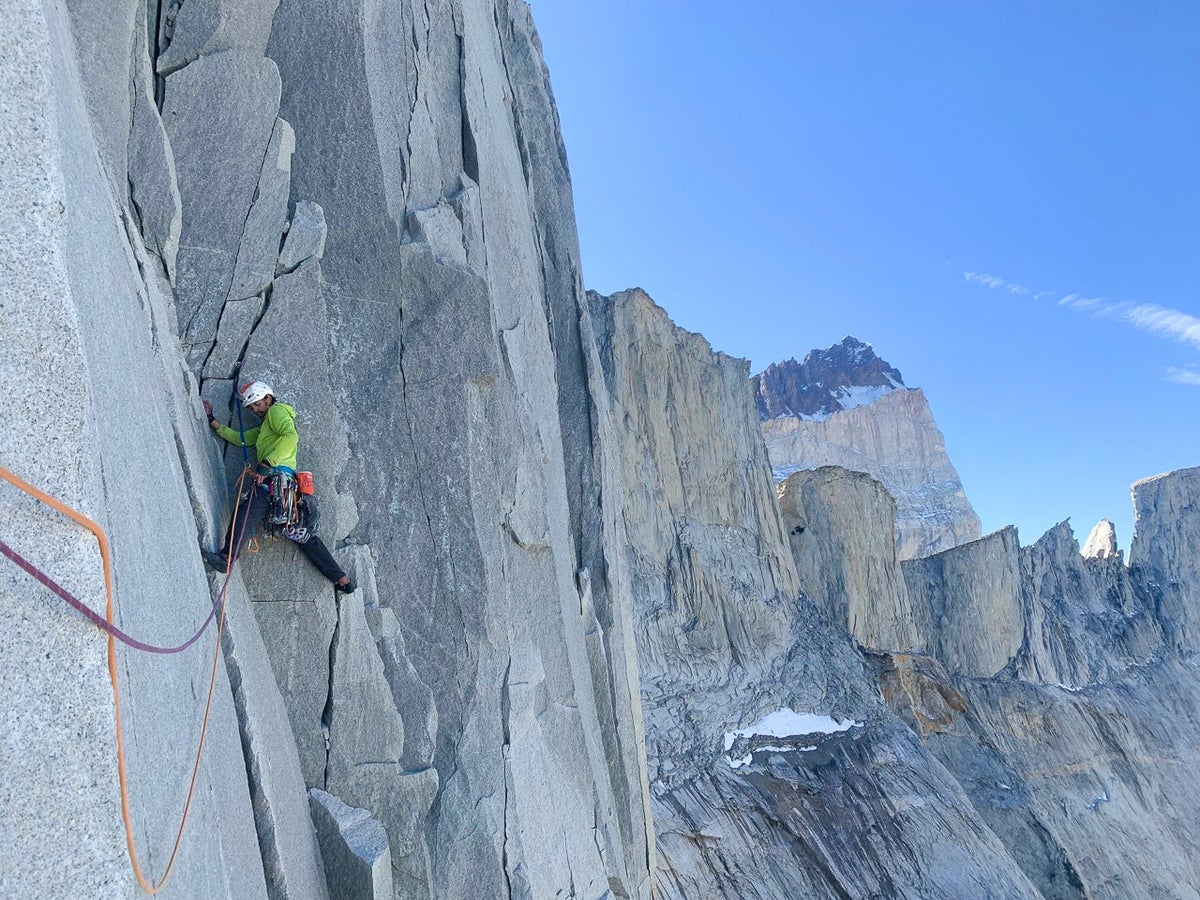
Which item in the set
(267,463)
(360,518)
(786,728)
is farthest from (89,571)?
(786,728)

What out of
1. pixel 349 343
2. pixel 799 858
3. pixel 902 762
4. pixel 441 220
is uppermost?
pixel 441 220

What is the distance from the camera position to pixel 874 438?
75125 mm

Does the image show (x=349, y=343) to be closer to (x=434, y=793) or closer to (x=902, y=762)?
(x=434, y=793)

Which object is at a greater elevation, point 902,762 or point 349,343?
point 349,343

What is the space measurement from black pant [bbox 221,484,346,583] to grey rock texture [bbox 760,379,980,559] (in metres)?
62.1

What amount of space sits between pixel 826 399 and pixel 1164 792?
49.0m

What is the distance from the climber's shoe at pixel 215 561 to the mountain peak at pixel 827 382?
72844mm

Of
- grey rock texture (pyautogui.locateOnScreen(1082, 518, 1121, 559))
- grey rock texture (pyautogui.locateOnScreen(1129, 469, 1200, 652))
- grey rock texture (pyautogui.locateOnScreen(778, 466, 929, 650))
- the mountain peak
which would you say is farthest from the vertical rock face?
the mountain peak

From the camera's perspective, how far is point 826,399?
79.9m

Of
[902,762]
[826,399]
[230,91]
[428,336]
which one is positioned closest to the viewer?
[230,91]

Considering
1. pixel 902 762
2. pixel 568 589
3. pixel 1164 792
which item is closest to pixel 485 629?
pixel 568 589

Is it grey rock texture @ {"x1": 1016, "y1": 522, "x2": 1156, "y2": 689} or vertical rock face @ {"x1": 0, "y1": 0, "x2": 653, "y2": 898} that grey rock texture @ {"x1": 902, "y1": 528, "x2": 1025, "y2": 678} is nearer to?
grey rock texture @ {"x1": 1016, "y1": 522, "x2": 1156, "y2": 689}

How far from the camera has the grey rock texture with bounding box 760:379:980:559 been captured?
70375 mm

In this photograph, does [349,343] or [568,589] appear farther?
[568,589]
